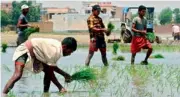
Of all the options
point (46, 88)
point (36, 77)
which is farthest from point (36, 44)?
point (36, 77)

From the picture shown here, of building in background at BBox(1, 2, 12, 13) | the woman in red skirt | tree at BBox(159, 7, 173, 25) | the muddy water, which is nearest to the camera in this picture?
the muddy water

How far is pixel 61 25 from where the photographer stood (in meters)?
81.8

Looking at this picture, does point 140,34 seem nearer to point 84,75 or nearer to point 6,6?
point 84,75

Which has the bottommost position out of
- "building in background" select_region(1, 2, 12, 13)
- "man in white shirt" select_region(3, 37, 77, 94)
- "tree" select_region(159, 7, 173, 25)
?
"tree" select_region(159, 7, 173, 25)

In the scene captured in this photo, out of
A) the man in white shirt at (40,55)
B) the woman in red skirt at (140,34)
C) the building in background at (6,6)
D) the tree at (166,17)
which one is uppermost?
the man in white shirt at (40,55)

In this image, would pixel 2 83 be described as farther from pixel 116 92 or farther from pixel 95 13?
pixel 95 13

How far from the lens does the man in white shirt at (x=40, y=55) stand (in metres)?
7.33

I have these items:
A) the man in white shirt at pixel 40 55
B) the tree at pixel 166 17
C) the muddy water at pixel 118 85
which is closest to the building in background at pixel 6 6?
the tree at pixel 166 17

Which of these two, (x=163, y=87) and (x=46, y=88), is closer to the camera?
(x=46, y=88)

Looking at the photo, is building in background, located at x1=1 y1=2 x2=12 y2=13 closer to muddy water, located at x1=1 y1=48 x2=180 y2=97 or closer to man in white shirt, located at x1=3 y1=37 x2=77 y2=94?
muddy water, located at x1=1 y1=48 x2=180 y2=97

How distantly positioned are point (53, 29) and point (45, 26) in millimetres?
2059

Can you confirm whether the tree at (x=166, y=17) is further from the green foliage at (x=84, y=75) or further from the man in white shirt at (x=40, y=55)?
the man in white shirt at (x=40, y=55)

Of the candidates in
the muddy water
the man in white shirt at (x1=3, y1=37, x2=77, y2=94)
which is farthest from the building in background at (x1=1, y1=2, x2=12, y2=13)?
the man in white shirt at (x1=3, y1=37, x2=77, y2=94)

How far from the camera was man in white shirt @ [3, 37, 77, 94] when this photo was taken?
24.0ft
